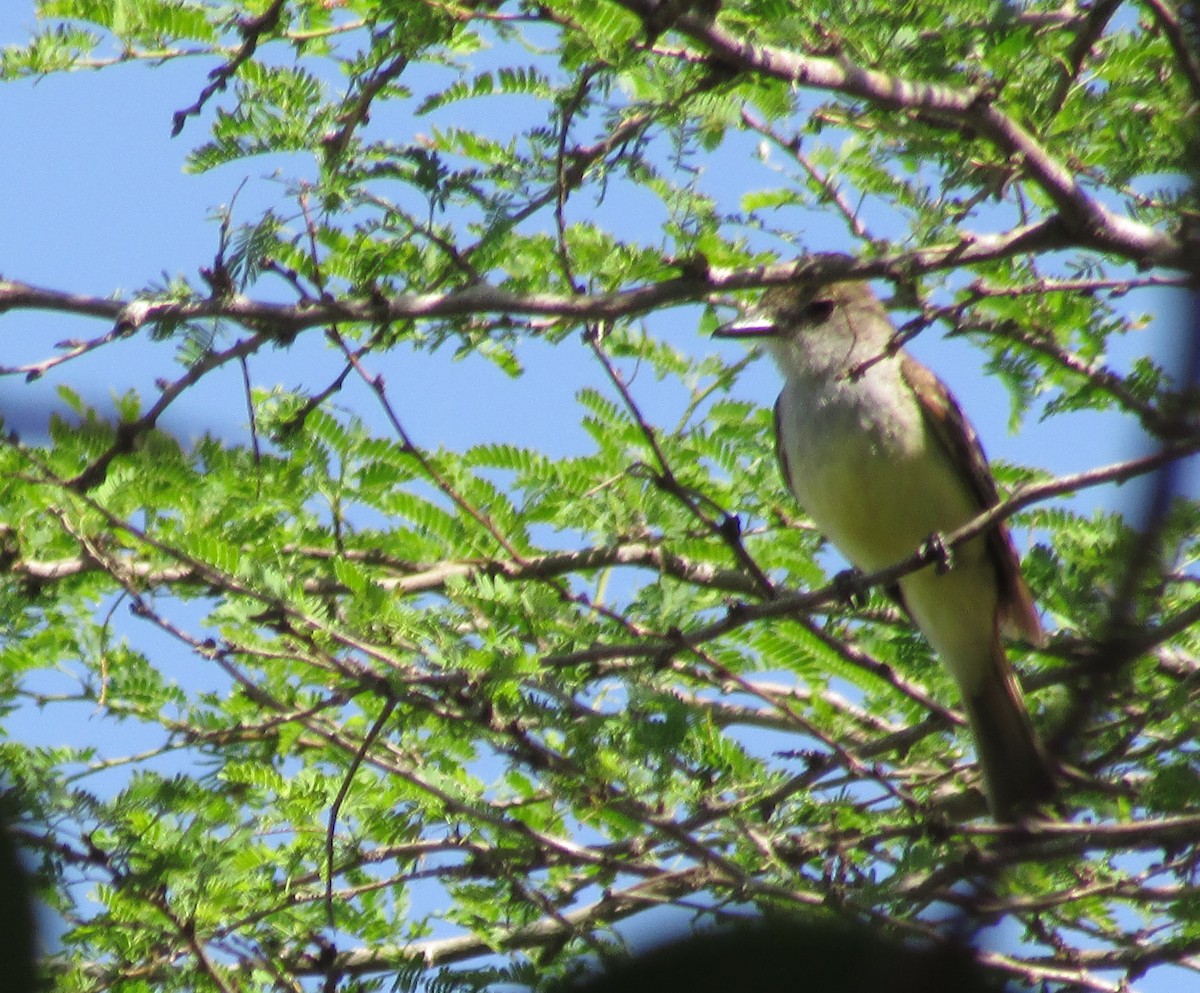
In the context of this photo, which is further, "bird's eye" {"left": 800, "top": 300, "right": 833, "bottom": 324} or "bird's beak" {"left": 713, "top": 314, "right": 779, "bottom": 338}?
"bird's eye" {"left": 800, "top": 300, "right": 833, "bottom": 324}

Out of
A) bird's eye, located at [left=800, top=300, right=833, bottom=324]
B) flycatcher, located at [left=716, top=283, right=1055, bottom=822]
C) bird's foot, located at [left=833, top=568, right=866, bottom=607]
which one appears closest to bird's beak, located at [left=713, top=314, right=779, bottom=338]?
flycatcher, located at [left=716, top=283, right=1055, bottom=822]

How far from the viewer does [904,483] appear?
6.20 meters

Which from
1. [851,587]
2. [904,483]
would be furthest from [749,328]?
[851,587]

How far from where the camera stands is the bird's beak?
616 centimetres

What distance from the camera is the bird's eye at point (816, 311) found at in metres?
6.74

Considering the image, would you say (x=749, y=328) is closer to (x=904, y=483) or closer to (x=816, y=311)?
(x=816, y=311)

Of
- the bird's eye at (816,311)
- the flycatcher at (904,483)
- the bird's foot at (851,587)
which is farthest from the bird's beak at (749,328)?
the bird's foot at (851,587)

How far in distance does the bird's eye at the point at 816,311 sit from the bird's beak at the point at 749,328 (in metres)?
0.40

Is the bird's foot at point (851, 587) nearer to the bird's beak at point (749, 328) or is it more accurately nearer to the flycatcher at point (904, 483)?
the flycatcher at point (904, 483)

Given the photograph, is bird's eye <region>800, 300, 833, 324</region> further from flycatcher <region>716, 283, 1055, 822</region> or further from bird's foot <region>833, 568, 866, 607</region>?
bird's foot <region>833, 568, 866, 607</region>

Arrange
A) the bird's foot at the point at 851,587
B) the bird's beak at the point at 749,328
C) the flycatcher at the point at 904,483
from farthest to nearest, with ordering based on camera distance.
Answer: the bird's beak at the point at 749,328
the flycatcher at the point at 904,483
the bird's foot at the point at 851,587

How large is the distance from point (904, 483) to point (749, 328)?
0.91m

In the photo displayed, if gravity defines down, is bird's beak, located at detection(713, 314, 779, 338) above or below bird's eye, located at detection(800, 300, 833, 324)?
below

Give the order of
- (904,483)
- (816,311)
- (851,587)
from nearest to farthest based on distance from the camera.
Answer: (851,587) < (904,483) < (816,311)
